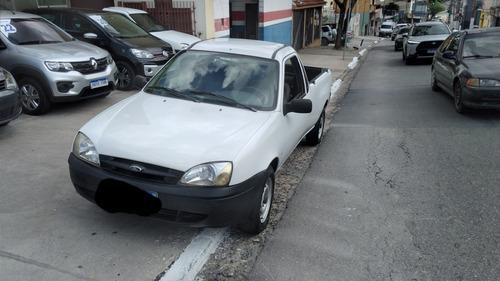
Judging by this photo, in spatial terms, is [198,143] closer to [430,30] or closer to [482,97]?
[482,97]

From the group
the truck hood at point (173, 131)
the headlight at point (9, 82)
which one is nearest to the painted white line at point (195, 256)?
the truck hood at point (173, 131)

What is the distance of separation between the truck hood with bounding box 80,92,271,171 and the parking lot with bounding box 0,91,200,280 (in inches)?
25.1

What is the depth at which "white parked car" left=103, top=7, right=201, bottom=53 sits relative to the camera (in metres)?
10.6

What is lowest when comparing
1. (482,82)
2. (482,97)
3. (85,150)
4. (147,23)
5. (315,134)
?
(315,134)

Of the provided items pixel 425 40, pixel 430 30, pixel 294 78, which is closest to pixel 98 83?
pixel 294 78

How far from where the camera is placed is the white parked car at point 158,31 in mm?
10594

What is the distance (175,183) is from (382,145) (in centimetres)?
434

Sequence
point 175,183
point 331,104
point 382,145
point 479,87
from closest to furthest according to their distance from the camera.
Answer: point 175,183 → point 382,145 → point 479,87 → point 331,104

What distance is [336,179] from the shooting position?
525 cm

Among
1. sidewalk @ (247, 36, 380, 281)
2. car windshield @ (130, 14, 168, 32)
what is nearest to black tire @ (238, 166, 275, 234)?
sidewalk @ (247, 36, 380, 281)

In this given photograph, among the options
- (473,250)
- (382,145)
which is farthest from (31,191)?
(382,145)

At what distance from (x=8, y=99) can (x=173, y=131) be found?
3370mm

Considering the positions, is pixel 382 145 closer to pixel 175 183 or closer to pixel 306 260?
pixel 306 260

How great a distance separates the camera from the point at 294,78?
5285 millimetres
